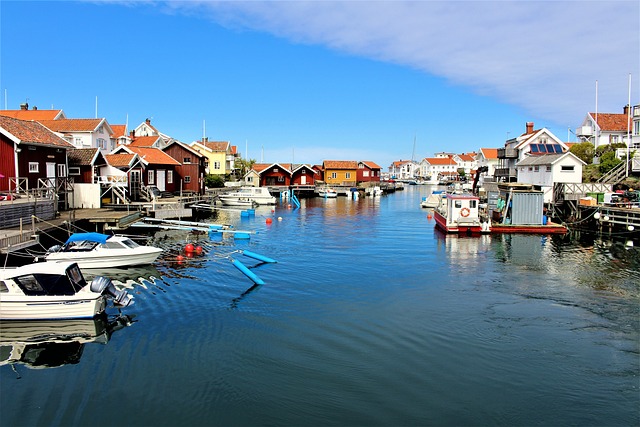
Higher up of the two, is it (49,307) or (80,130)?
(80,130)

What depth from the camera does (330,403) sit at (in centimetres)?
1290

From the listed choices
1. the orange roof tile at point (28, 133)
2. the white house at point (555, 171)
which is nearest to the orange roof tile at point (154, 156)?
the orange roof tile at point (28, 133)

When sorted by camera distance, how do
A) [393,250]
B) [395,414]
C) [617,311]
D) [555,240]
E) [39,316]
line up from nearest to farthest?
[395,414] → [39,316] → [617,311] → [393,250] → [555,240]

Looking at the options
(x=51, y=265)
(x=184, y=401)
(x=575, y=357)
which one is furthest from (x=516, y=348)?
(x=51, y=265)

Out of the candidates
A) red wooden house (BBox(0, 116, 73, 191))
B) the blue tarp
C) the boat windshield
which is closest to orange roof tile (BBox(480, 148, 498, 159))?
red wooden house (BBox(0, 116, 73, 191))

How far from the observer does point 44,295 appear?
61.5ft

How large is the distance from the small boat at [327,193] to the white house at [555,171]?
4316cm

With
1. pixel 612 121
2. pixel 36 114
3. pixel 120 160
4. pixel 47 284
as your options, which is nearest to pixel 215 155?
pixel 36 114

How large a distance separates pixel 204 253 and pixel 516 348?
2174 cm

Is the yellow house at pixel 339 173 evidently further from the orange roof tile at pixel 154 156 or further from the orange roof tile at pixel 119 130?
the orange roof tile at pixel 154 156

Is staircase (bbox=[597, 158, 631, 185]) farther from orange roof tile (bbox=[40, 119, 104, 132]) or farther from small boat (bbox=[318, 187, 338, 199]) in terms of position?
orange roof tile (bbox=[40, 119, 104, 132])

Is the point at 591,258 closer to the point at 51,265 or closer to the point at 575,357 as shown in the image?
the point at 575,357

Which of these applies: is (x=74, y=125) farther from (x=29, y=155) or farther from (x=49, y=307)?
(x=49, y=307)

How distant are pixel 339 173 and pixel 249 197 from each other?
39474 millimetres
